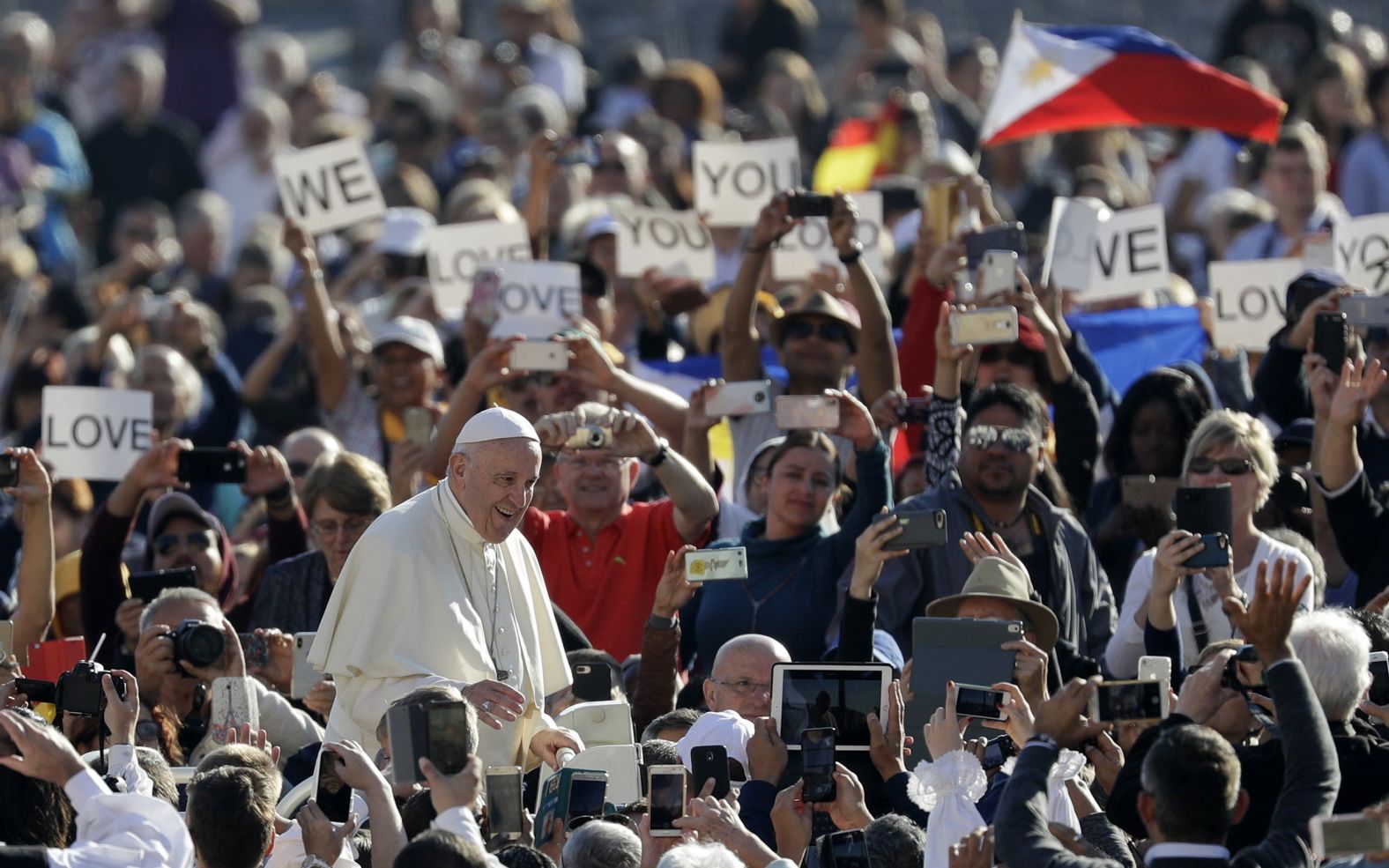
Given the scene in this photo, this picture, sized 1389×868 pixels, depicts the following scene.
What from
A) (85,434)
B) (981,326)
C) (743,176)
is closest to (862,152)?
(743,176)

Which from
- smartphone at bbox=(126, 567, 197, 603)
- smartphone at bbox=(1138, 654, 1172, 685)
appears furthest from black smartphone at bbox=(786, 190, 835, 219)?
smartphone at bbox=(1138, 654, 1172, 685)

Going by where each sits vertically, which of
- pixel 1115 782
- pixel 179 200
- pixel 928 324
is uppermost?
pixel 179 200

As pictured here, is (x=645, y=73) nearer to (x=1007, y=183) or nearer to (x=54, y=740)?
(x=1007, y=183)

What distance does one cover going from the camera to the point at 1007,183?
16.3 m

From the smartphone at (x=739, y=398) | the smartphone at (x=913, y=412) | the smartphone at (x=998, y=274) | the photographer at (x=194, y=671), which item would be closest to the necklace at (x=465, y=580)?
the photographer at (x=194, y=671)

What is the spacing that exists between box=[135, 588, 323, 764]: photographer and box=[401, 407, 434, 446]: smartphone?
81.8 inches

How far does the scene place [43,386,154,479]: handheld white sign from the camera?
12016 millimetres

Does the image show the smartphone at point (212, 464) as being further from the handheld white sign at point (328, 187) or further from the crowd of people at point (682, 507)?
the handheld white sign at point (328, 187)

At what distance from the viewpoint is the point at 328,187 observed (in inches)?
556

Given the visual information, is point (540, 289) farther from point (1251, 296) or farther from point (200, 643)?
point (200, 643)

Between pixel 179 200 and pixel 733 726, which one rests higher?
pixel 179 200

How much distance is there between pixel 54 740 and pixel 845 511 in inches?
188

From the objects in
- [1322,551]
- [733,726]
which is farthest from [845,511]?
Result: [733,726]

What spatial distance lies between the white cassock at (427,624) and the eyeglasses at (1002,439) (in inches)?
83.5
